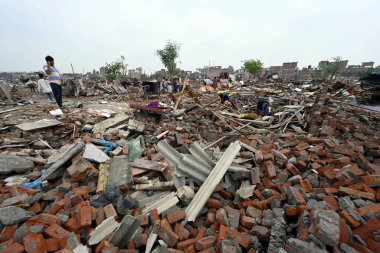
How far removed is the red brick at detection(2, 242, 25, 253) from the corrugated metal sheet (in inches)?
65.8

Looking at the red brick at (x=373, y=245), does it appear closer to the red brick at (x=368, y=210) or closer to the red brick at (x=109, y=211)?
the red brick at (x=368, y=210)

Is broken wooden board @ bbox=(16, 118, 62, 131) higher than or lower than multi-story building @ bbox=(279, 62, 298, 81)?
lower

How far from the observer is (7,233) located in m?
1.99

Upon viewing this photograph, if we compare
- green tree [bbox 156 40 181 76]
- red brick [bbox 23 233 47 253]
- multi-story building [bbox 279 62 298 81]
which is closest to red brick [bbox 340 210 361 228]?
red brick [bbox 23 233 47 253]

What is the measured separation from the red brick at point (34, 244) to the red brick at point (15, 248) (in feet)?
0.13

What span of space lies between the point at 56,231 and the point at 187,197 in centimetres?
151

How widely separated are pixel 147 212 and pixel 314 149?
128 inches

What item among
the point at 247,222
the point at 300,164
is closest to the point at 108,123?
the point at 247,222

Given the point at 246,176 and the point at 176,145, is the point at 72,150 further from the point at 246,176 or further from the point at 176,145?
the point at 246,176

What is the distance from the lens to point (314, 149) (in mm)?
3605

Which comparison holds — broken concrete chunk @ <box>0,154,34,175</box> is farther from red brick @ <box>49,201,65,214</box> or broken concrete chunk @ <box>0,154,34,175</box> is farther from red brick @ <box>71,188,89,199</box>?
red brick @ <box>49,201,65,214</box>

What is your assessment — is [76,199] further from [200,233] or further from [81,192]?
[200,233]

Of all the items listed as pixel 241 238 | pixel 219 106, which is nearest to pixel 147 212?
pixel 241 238

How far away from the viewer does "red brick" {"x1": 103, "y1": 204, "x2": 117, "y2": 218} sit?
2.29 metres
